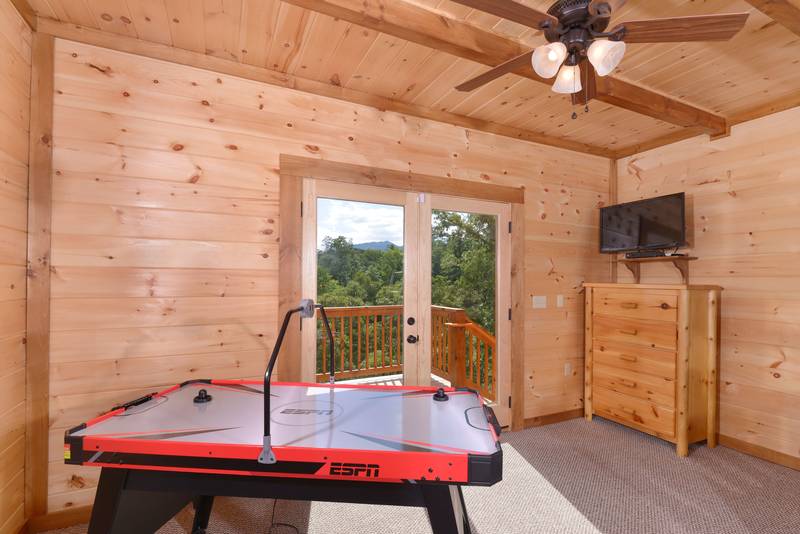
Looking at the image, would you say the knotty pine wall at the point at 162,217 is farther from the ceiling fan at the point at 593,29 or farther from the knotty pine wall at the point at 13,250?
the ceiling fan at the point at 593,29

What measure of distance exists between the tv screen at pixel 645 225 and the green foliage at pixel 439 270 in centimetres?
122

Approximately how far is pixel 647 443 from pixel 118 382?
3903 mm

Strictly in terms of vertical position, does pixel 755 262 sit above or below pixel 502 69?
below

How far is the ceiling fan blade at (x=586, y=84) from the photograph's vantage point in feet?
5.44

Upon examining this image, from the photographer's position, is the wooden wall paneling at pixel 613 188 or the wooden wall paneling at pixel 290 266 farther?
the wooden wall paneling at pixel 613 188

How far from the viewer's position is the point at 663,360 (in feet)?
9.82

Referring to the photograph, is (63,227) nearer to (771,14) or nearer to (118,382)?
(118,382)

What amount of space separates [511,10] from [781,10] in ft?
4.75

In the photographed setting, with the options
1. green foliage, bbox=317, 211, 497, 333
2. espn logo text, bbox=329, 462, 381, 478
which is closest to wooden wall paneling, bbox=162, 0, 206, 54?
green foliage, bbox=317, 211, 497, 333

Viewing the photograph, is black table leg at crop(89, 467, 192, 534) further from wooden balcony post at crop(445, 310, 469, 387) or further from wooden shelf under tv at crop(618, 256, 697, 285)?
wooden shelf under tv at crop(618, 256, 697, 285)

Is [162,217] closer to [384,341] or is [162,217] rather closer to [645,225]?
[384,341]

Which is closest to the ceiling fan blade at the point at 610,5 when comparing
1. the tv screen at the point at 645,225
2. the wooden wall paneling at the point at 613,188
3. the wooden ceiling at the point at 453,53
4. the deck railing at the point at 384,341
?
the wooden ceiling at the point at 453,53

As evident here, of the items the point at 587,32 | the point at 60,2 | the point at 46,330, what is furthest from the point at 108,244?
the point at 587,32

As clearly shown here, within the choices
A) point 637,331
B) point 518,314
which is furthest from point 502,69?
point 637,331
